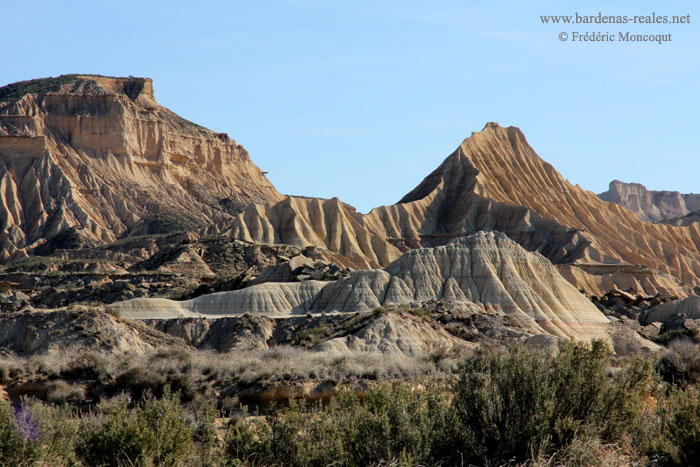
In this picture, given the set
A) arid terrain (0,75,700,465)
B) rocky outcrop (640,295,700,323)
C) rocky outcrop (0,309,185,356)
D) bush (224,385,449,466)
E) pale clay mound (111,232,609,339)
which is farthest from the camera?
rocky outcrop (640,295,700,323)

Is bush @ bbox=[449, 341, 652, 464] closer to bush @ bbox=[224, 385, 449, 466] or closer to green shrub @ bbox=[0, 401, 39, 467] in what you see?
bush @ bbox=[224, 385, 449, 466]

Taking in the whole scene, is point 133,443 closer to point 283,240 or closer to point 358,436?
point 358,436

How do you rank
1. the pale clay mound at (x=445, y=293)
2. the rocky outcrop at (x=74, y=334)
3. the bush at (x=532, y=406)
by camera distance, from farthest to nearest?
1. the pale clay mound at (x=445, y=293)
2. the rocky outcrop at (x=74, y=334)
3. the bush at (x=532, y=406)

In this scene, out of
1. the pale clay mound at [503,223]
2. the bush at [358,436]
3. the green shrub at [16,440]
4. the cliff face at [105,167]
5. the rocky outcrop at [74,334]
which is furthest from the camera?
the cliff face at [105,167]

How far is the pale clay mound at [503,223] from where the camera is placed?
11350cm

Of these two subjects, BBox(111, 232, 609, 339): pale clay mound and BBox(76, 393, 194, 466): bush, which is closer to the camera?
BBox(76, 393, 194, 466): bush

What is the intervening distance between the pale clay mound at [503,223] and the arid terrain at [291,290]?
A: 42 cm

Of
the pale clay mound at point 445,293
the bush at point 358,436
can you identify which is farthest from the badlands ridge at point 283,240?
the bush at point 358,436

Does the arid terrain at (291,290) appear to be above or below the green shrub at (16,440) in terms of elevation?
above

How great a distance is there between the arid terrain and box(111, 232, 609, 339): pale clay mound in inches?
6.6

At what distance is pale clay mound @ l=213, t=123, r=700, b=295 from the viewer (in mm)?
113500

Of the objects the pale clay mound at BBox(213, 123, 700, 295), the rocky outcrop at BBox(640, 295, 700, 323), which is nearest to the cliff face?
the pale clay mound at BBox(213, 123, 700, 295)

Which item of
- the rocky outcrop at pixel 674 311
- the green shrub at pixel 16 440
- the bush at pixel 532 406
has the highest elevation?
the rocky outcrop at pixel 674 311

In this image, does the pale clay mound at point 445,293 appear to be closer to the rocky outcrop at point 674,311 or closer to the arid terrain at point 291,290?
the arid terrain at point 291,290
